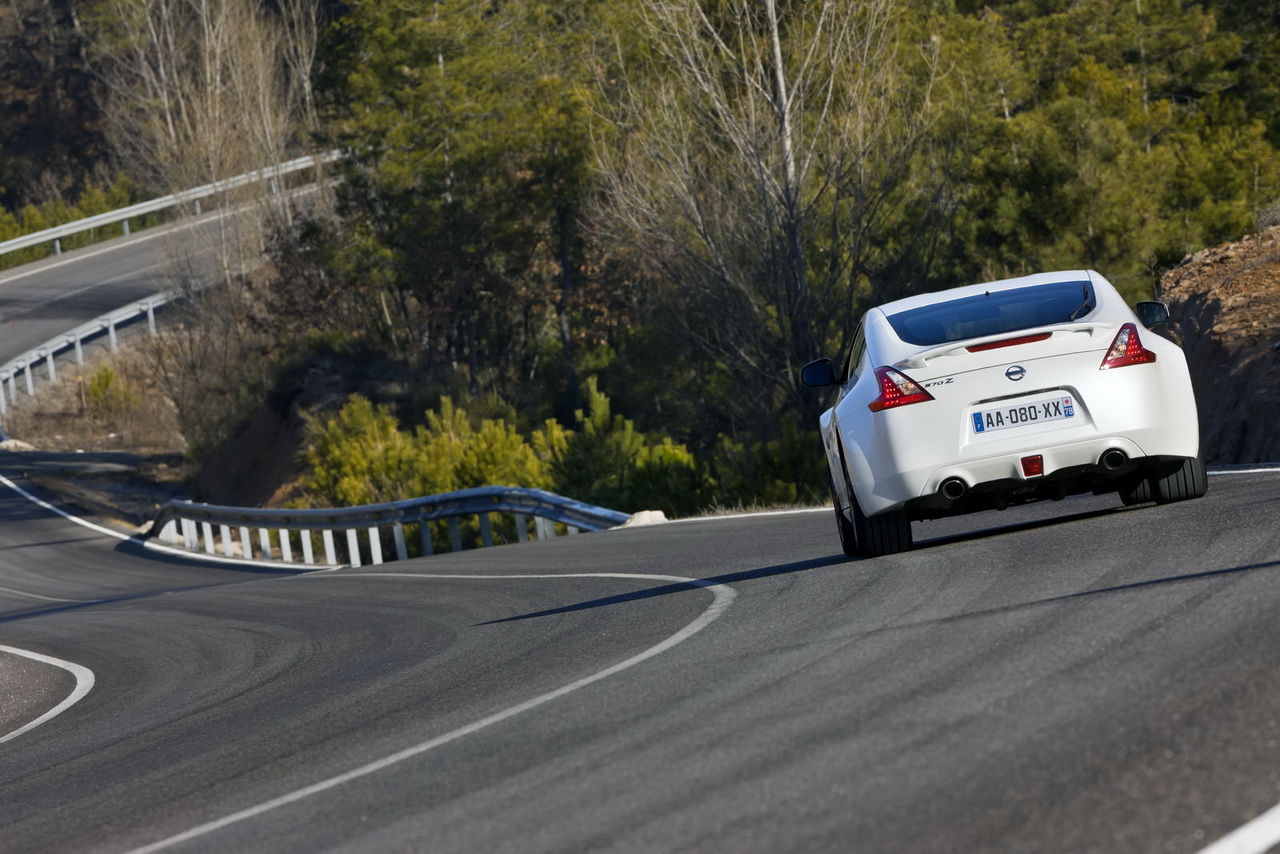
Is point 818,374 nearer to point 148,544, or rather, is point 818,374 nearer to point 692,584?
point 692,584

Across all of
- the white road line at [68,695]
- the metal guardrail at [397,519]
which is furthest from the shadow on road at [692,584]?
the metal guardrail at [397,519]

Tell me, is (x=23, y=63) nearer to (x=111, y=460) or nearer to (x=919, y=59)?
(x=111, y=460)

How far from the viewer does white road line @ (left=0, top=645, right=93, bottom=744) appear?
10109 mm

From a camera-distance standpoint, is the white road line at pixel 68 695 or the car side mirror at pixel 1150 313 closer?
the car side mirror at pixel 1150 313

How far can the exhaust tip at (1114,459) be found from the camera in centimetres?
868

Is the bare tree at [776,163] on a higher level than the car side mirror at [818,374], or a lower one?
higher

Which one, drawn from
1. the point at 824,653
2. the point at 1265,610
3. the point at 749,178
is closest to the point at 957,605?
the point at 824,653

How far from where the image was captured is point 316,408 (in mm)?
44500

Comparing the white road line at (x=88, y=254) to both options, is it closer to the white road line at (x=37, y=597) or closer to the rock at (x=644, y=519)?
the white road line at (x=37, y=597)

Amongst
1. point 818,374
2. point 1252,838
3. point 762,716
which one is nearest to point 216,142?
point 818,374

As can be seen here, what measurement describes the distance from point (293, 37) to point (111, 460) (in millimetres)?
29112

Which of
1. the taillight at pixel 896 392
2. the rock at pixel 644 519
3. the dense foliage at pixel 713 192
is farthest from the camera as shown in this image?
the dense foliage at pixel 713 192

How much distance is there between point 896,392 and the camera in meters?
8.80

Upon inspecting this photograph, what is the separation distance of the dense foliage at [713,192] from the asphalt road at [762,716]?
1298cm
